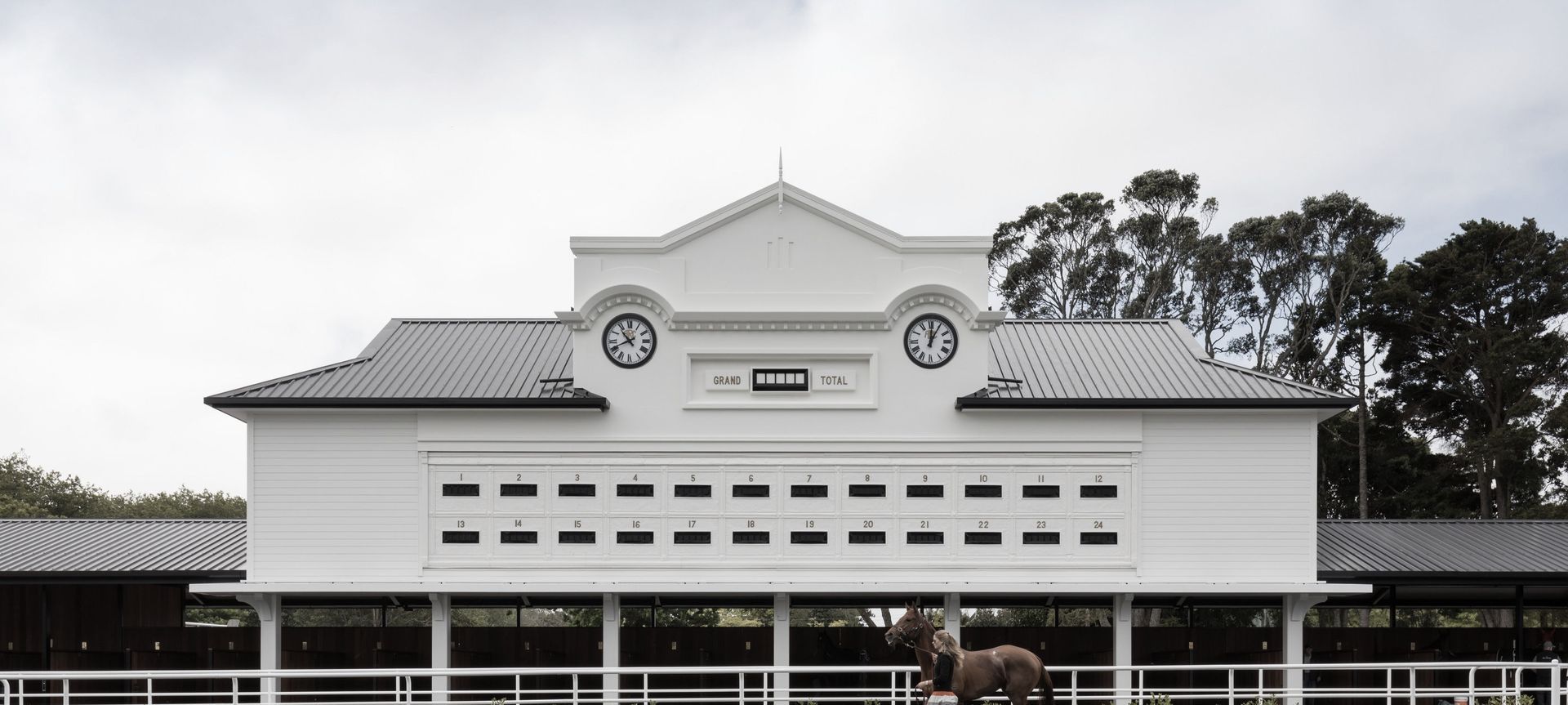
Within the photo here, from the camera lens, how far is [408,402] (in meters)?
22.6

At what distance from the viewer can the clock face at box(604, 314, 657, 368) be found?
2320 centimetres

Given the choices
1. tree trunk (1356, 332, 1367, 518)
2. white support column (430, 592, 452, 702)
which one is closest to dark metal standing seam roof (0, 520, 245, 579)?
white support column (430, 592, 452, 702)

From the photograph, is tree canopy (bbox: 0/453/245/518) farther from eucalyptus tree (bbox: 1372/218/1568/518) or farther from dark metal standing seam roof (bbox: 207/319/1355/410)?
eucalyptus tree (bbox: 1372/218/1568/518)

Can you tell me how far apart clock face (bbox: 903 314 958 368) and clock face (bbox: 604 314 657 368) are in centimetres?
487

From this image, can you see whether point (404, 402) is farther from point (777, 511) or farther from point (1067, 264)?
point (1067, 264)

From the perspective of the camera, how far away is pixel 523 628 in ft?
86.7

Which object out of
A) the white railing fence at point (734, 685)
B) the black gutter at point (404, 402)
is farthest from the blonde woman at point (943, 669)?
the black gutter at point (404, 402)

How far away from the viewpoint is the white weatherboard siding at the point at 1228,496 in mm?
22859

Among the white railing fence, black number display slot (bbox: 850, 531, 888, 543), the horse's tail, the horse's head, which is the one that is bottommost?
the white railing fence

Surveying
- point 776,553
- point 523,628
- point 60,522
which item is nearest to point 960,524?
point 776,553

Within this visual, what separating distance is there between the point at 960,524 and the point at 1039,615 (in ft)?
68.8

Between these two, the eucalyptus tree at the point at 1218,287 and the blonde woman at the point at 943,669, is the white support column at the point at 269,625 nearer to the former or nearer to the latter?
the blonde woman at the point at 943,669

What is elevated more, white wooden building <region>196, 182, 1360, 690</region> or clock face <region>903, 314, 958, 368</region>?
clock face <region>903, 314, 958, 368</region>

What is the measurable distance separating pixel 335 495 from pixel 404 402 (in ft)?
7.49
